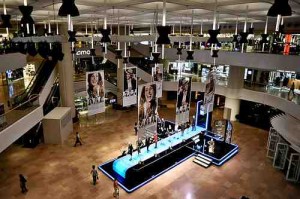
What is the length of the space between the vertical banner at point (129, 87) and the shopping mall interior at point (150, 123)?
7cm

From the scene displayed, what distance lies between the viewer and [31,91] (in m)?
16.2

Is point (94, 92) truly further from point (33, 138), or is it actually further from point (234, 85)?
point (234, 85)

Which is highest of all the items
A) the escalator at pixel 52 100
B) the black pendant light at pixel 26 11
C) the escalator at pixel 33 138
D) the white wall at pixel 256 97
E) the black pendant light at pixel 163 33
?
the black pendant light at pixel 26 11

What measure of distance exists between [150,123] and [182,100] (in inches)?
115

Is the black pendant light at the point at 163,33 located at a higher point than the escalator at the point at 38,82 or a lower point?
higher

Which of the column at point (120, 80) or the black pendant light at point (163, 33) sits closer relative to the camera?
the black pendant light at point (163, 33)

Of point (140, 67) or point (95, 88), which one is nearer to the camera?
point (95, 88)

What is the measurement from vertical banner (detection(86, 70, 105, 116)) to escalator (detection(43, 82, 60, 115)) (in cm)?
753

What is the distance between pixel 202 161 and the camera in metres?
15.1

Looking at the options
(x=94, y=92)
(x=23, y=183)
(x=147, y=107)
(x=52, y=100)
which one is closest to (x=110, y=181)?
(x=23, y=183)

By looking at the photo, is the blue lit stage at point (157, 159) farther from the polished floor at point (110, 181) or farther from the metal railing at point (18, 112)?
the metal railing at point (18, 112)

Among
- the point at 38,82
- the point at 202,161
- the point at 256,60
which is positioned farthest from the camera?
the point at 38,82

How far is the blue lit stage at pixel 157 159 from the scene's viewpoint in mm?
12852

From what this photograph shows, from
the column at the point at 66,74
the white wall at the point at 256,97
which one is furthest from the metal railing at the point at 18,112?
the white wall at the point at 256,97
